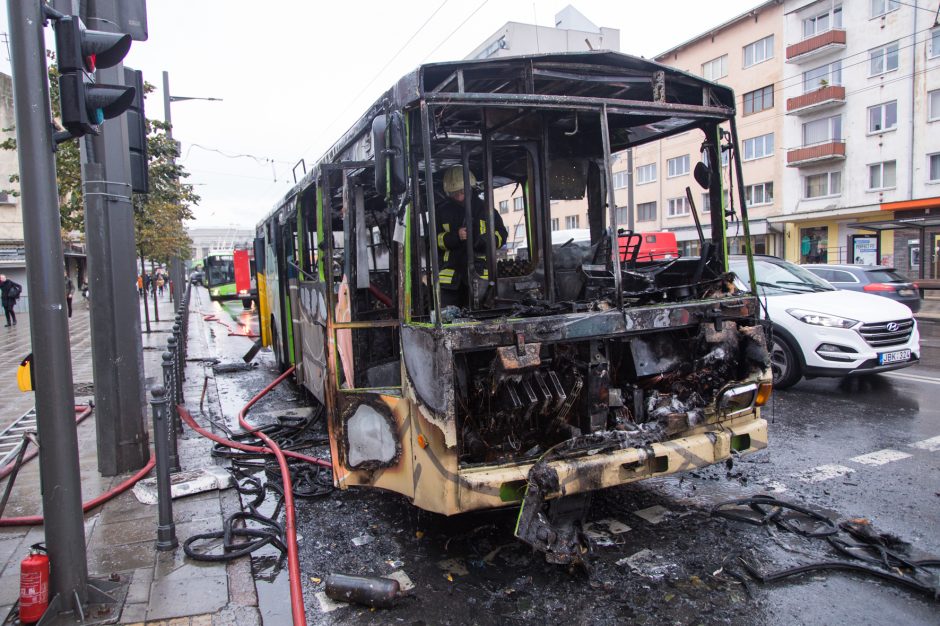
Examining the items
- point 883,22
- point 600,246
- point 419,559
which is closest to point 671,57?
point 883,22

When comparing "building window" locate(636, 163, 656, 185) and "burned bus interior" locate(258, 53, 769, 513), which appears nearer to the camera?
"burned bus interior" locate(258, 53, 769, 513)

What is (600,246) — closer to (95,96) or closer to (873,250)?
(95,96)

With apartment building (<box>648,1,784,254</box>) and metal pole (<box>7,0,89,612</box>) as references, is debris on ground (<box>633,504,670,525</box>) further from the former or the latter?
apartment building (<box>648,1,784,254</box>)

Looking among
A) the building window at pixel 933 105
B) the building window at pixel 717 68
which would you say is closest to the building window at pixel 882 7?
the building window at pixel 933 105

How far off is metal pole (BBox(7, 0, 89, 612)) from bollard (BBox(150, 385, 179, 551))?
789mm

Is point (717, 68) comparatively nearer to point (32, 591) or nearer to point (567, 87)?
point (567, 87)

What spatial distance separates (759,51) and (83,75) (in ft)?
128

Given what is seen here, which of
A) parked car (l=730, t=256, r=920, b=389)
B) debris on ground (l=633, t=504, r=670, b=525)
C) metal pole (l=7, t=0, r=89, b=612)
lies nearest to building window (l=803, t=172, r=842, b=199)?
parked car (l=730, t=256, r=920, b=389)

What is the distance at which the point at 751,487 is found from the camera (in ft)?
16.2

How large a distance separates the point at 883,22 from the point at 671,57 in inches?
455

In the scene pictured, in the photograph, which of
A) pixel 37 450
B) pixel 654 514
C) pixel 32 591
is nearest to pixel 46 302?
pixel 32 591

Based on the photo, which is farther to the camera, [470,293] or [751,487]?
[751,487]

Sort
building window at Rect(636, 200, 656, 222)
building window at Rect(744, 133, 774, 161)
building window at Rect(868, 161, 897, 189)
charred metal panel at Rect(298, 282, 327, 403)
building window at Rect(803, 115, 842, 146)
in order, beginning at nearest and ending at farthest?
1. charred metal panel at Rect(298, 282, 327, 403)
2. building window at Rect(868, 161, 897, 189)
3. building window at Rect(803, 115, 842, 146)
4. building window at Rect(744, 133, 774, 161)
5. building window at Rect(636, 200, 656, 222)

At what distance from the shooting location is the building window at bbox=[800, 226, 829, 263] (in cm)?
3231
